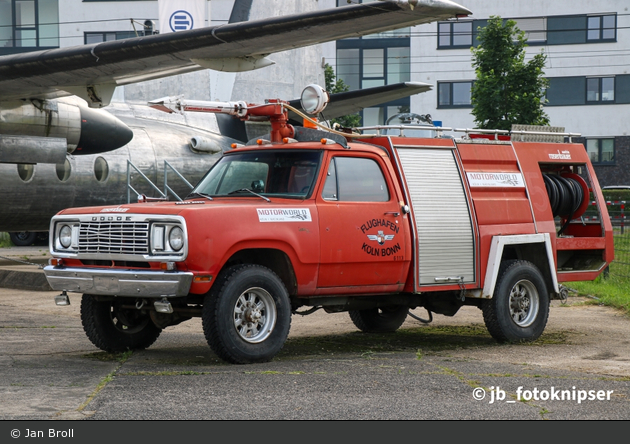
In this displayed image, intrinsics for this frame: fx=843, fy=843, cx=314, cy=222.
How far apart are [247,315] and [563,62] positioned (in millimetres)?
42158

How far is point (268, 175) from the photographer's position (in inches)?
334

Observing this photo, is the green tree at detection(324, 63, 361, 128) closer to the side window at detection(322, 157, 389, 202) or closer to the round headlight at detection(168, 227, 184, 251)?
the side window at detection(322, 157, 389, 202)

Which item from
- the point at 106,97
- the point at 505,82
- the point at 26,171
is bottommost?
the point at 26,171

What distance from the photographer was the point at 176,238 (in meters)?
7.24

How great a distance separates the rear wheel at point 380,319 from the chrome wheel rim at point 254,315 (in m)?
2.89

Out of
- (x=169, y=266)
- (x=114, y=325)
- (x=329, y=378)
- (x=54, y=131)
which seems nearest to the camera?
(x=329, y=378)

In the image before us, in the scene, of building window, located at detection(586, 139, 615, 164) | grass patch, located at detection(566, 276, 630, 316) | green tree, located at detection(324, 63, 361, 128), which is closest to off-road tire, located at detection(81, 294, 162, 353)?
grass patch, located at detection(566, 276, 630, 316)

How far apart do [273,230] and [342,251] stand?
32.2 inches

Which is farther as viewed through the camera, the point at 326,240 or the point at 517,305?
the point at 517,305

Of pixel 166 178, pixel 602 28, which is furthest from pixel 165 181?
pixel 602 28

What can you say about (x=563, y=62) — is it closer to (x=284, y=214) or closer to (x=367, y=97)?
(x=367, y=97)

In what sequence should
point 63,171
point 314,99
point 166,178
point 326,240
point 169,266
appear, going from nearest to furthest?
point 169,266, point 326,240, point 314,99, point 63,171, point 166,178

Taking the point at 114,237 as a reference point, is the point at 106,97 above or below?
above

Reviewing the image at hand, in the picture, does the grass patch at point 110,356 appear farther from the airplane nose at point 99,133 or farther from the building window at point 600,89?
the building window at point 600,89
